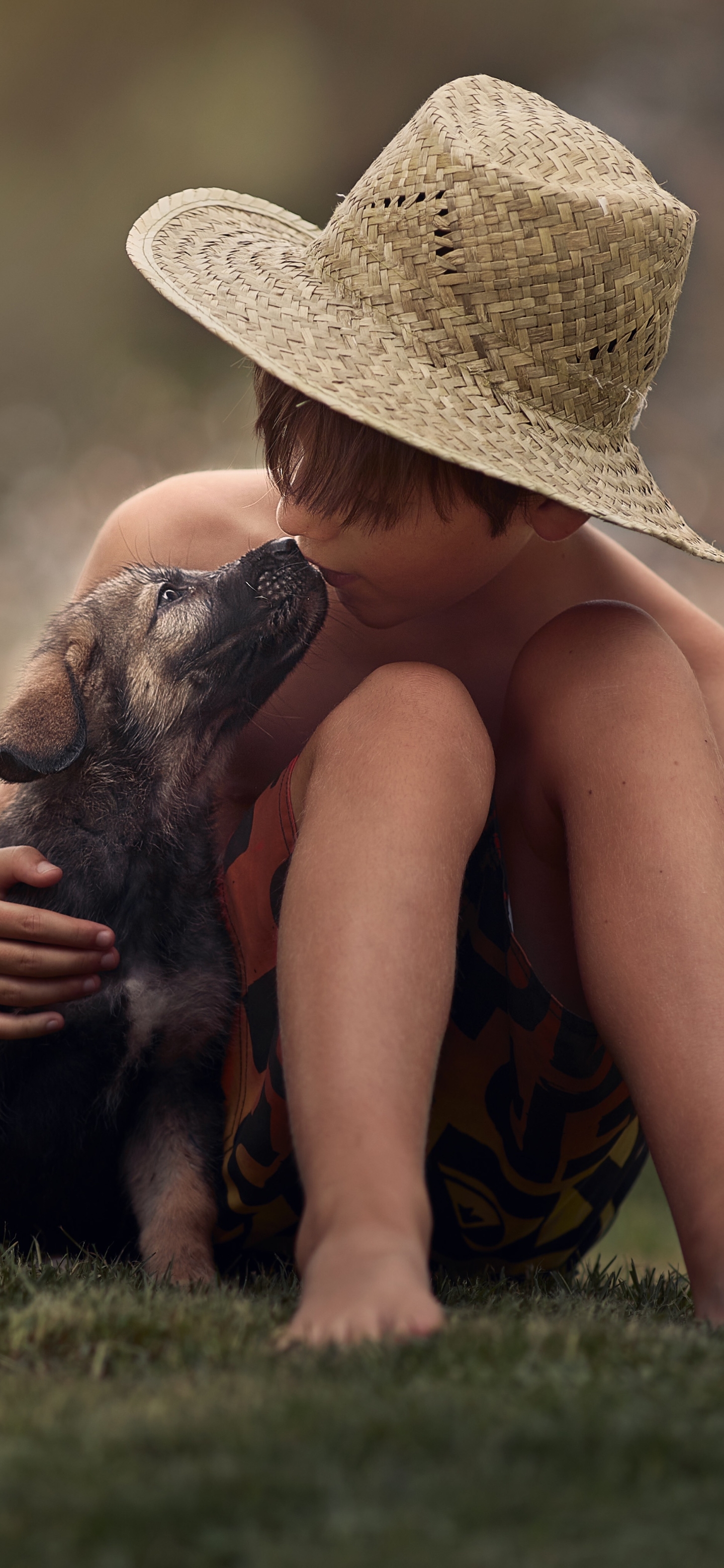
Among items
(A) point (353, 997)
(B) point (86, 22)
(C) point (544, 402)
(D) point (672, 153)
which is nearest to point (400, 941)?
(A) point (353, 997)

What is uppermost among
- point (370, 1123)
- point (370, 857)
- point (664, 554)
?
point (370, 857)

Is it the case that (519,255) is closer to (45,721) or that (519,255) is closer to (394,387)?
(394,387)

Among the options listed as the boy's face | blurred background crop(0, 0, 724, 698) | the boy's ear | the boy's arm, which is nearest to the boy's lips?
the boy's face

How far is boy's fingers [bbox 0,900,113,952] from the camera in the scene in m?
1.62

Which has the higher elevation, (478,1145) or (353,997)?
(353,997)

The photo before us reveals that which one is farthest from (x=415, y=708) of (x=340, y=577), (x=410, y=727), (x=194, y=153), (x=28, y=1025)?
(x=194, y=153)

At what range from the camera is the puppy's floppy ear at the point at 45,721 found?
1.83m

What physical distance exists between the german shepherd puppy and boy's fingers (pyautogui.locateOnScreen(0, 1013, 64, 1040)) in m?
0.10

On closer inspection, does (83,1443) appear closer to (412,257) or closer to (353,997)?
(353,997)

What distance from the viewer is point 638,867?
1409 mm

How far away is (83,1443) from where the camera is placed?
76 cm

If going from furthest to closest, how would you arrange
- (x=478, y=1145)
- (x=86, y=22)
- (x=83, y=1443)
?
1. (x=86, y=22)
2. (x=478, y=1145)
3. (x=83, y=1443)

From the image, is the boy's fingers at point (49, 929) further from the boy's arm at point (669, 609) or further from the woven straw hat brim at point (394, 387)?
the boy's arm at point (669, 609)

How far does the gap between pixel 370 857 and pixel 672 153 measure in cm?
606
